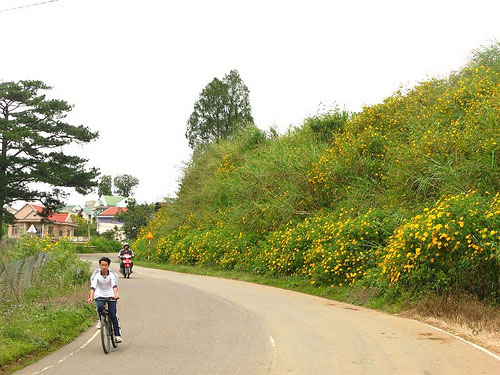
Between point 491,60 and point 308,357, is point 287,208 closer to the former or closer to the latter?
point 491,60

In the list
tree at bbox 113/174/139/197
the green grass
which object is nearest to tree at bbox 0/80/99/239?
the green grass

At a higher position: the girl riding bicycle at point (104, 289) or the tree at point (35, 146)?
the tree at point (35, 146)

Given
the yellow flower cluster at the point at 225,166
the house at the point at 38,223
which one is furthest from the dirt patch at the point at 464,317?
the house at the point at 38,223

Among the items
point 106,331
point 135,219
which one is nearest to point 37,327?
point 106,331

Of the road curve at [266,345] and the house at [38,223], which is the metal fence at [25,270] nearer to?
the road curve at [266,345]

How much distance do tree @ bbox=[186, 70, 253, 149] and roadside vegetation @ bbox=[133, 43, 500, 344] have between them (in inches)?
751

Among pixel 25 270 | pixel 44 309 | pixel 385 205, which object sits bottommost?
pixel 44 309

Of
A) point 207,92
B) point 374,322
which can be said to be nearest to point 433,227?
point 374,322

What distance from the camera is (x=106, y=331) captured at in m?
10.6

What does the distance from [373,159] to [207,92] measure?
35047 mm

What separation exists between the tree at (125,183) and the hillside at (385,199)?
130943 millimetres

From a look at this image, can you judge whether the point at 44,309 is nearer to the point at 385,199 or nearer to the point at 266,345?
the point at 266,345

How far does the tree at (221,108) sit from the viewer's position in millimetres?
59188

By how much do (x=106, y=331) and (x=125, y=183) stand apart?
16105cm
